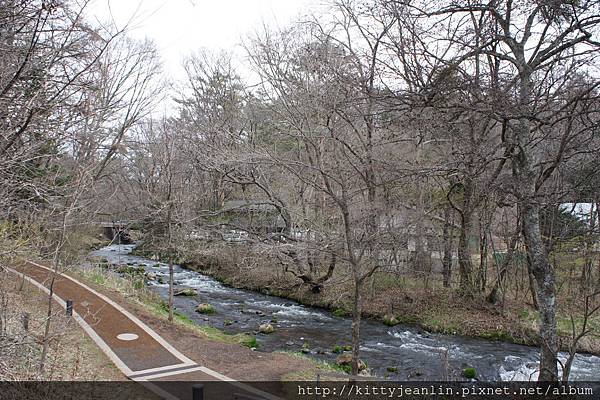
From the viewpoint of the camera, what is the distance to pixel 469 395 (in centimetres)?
823

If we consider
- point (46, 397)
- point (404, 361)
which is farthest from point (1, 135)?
point (404, 361)

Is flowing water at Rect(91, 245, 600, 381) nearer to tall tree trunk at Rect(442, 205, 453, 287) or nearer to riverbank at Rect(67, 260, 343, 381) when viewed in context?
riverbank at Rect(67, 260, 343, 381)

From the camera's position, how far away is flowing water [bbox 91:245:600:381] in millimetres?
11242

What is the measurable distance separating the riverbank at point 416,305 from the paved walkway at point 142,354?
4369 mm

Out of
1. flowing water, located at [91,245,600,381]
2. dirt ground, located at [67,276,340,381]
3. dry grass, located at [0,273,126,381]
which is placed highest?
dry grass, located at [0,273,126,381]

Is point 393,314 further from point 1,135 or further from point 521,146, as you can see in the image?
point 1,135

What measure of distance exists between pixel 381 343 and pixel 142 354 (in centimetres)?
741

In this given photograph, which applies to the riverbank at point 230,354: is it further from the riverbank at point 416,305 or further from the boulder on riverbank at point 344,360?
the riverbank at point 416,305

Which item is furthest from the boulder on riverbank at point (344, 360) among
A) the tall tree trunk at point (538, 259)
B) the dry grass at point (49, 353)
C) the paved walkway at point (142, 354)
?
the dry grass at point (49, 353)

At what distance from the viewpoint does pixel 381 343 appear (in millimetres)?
13719

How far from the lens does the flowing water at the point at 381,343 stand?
11242 millimetres

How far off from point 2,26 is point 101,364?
23.4 feet

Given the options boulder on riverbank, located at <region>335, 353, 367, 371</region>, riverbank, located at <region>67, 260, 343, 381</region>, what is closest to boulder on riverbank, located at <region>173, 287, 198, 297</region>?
riverbank, located at <region>67, 260, 343, 381</region>

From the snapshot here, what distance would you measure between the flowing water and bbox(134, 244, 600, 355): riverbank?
480 mm
